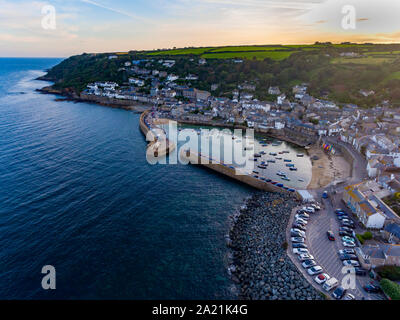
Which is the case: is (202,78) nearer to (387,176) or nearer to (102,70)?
(102,70)

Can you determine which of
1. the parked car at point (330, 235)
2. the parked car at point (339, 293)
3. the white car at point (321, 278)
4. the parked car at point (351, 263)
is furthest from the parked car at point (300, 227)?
the parked car at point (339, 293)

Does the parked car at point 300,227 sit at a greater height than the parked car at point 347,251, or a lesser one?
greater

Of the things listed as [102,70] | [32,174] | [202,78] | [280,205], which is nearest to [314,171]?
[280,205]

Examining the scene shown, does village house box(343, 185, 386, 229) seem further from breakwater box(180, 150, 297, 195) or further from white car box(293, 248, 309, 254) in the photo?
white car box(293, 248, 309, 254)

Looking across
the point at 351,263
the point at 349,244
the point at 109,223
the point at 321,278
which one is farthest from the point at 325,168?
the point at 109,223

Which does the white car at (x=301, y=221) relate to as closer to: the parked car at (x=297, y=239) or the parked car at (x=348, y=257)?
the parked car at (x=297, y=239)

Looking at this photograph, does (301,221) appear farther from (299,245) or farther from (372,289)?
(372,289)
